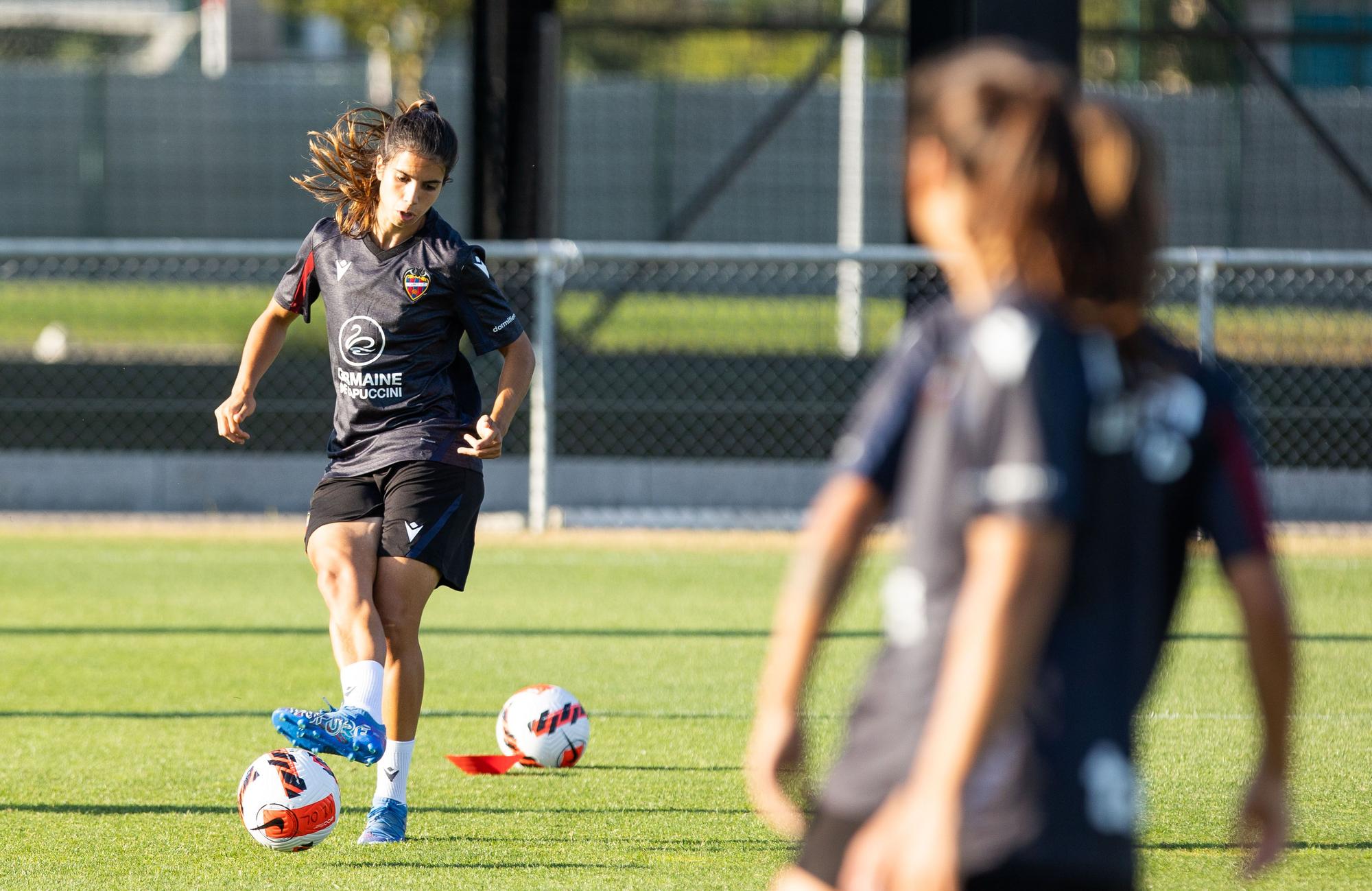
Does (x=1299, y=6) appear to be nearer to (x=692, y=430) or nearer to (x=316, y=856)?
(x=692, y=430)

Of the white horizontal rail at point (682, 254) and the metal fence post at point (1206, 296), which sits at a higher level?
the white horizontal rail at point (682, 254)

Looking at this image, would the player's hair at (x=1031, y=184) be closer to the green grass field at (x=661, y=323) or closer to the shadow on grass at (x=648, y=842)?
the shadow on grass at (x=648, y=842)

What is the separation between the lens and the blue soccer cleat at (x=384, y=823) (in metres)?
4.57

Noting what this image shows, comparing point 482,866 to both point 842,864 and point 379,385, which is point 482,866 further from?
point 842,864

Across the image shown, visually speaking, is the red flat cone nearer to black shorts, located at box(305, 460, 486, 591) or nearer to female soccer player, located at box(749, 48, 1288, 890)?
black shorts, located at box(305, 460, 486, 591)

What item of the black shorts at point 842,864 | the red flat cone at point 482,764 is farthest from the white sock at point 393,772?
the black shorts at point 842,864

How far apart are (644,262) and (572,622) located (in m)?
4.78

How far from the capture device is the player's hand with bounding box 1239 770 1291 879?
2189 millimetres

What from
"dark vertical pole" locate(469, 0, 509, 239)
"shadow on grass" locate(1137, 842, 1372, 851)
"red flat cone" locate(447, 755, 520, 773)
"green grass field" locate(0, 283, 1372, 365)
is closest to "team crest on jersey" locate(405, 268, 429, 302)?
"red flat cone" locate(447, 755, 520, 773)

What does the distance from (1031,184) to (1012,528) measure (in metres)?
0.36

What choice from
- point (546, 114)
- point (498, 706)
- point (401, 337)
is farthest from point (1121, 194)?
point (546, 114)

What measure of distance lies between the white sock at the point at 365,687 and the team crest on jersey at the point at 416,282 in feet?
3.14

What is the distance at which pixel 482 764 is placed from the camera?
541cm

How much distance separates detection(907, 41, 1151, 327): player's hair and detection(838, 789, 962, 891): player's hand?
564mm
